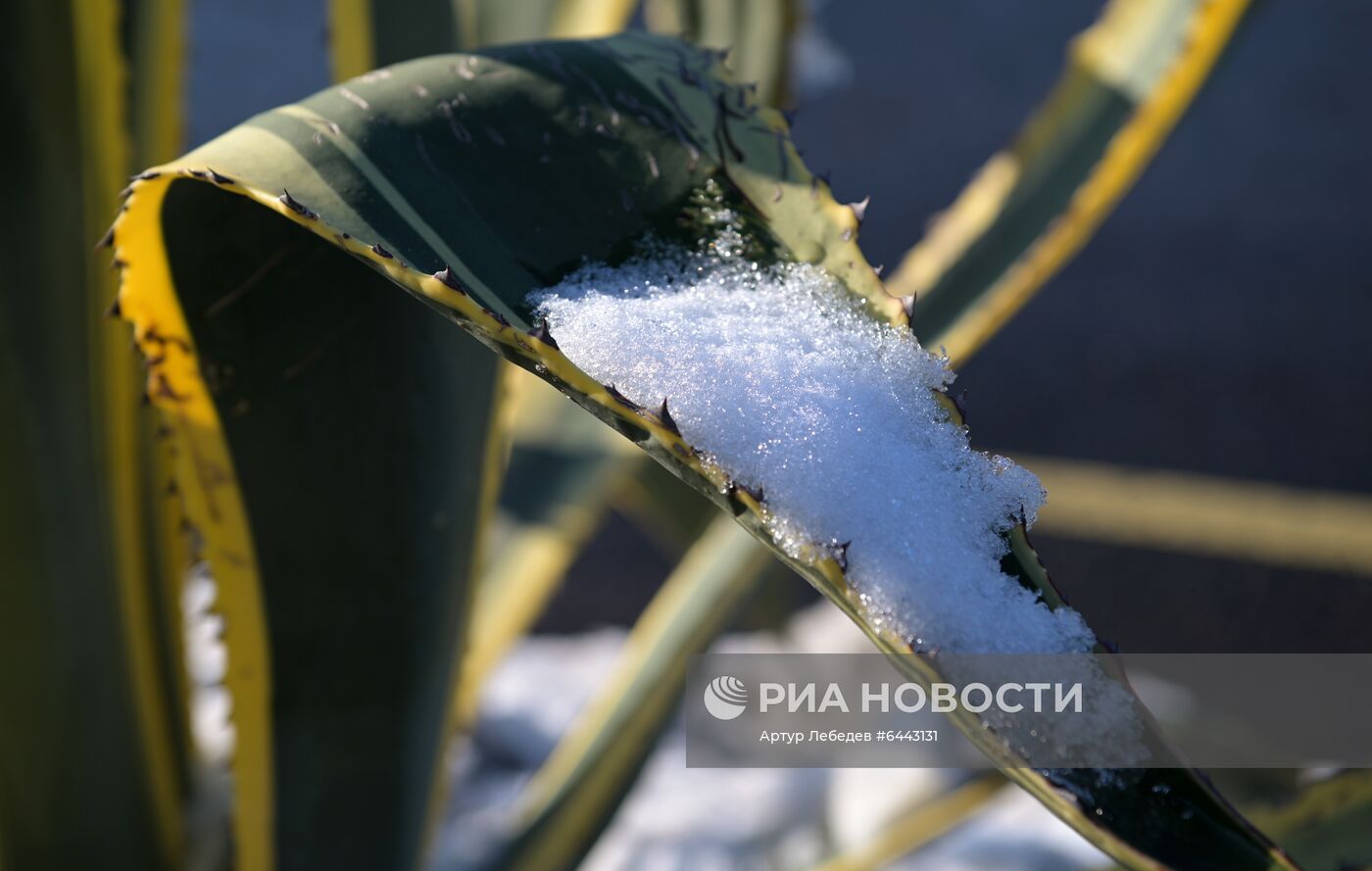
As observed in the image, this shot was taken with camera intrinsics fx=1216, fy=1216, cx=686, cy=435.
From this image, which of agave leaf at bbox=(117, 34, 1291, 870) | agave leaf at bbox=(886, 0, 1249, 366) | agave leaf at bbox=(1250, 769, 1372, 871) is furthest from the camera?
agave leaf at bbox=(886, 0, 1249, 366)

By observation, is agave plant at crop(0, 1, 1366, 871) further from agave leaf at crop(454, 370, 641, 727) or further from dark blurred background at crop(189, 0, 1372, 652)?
dark blurred background at crop(189, 0, 1372, 652)

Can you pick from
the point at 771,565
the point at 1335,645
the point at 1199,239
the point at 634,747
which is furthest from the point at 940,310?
the point at 1199,239

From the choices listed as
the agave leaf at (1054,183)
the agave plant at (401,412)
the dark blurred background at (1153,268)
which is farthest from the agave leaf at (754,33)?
the dark blurred background at (1153,268)

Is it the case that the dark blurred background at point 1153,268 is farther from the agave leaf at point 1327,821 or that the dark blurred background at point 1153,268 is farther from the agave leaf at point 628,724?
the agave leaf at point 1327,821

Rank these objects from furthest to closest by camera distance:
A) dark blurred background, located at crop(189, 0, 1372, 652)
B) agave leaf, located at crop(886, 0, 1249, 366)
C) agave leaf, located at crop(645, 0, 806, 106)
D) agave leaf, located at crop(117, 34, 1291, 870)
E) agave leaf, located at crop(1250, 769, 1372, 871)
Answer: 1. dark blurred background, located at crop(189, 0, 1372, 652)
2. agave leaf, located at crop(645, 0, 806, 106)
3. agave leaf, located at crop(886, 0, 1249, 366)
4. agave leaf, located at crop(1250, 769, 1372, 871)
5. agave leaf, located at crop(117, 34, 1291, 870)

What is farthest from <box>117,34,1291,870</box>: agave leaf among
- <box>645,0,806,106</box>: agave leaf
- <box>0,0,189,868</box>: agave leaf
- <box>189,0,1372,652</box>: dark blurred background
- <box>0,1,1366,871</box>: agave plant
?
<box>189,0,1372,652</box>: dark blurred background

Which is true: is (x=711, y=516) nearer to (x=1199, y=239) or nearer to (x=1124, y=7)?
(x=1124, y=7)

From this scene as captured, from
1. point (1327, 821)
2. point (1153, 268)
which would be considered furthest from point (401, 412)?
point (1153, 268)
